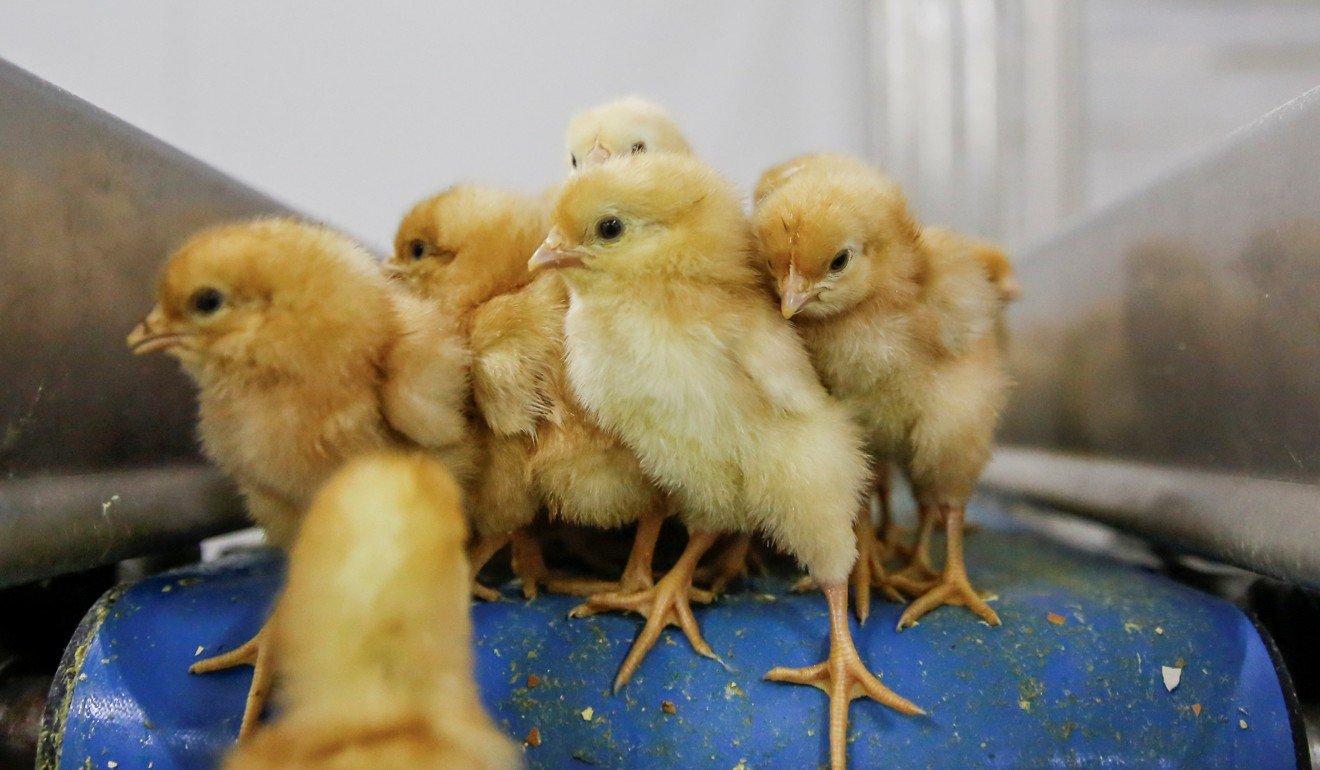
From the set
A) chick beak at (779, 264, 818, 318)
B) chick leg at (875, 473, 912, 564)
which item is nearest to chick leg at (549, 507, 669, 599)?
chick beak at (779, 264, 818, 318)

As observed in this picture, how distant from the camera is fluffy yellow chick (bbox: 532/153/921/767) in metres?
0.98

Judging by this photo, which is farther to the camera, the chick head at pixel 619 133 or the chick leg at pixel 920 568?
the chick head at pixel 619 133

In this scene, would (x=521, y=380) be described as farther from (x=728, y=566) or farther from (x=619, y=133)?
(x=619, y=133)

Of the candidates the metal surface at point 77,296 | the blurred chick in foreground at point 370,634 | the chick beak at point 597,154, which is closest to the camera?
the blurred chick in foreground at point 370,634

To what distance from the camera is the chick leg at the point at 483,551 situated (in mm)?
1123

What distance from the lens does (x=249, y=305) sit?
0.85 metres

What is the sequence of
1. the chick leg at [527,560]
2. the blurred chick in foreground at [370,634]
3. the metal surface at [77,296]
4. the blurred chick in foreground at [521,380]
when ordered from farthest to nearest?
1. the chick leg at [527,560]
2. the blurred chick in foreground at [521,380]
3. the metal surface at [77,296]
4. the blurred chick in foreground at [370,634]

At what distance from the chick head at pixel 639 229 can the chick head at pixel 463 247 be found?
15 cm

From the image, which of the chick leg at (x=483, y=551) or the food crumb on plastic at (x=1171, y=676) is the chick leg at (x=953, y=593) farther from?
the chick leg at (x=483, y=551)

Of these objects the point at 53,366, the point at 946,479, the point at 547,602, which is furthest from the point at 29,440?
the point at 946,479

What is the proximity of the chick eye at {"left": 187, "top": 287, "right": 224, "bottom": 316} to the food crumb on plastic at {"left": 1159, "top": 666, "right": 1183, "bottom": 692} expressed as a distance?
3.80 ft

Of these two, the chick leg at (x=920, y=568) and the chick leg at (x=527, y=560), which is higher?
the chick leg at (x=527, y=560)

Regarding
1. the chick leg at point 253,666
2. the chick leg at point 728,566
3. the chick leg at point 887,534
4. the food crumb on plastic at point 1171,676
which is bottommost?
the chick leg at point 887,534

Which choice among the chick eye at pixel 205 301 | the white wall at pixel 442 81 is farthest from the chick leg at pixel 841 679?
the white wall at pixel 442 81
